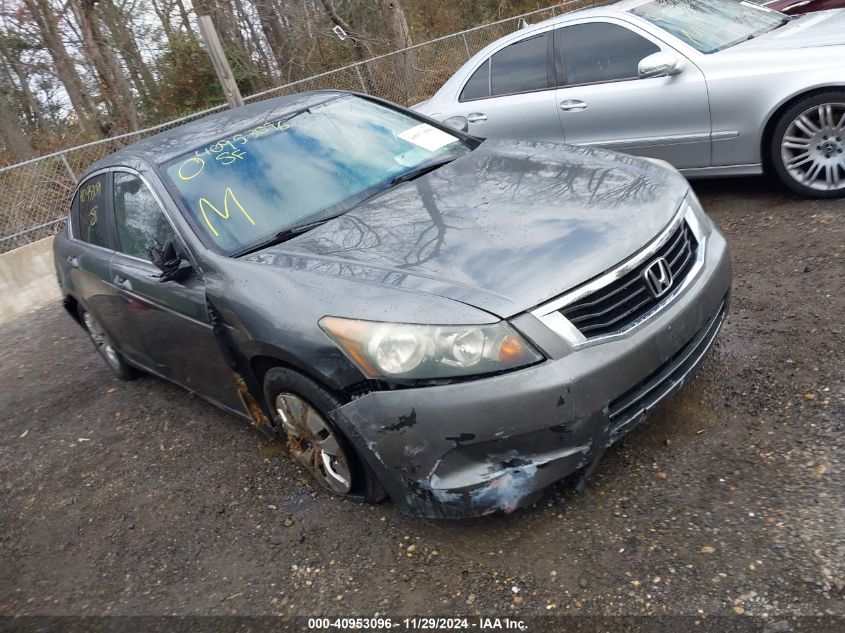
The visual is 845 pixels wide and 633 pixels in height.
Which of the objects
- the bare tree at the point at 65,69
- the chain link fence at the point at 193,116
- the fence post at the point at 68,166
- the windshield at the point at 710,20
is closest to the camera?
the windshield at the point at 710,20

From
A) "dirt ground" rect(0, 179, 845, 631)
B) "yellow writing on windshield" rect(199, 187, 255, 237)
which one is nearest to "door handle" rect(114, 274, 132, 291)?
"yellow writing on windshield" rect(199, 187, 255, 237)

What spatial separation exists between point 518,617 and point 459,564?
0.36 m

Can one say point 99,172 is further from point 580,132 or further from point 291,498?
point 580,132

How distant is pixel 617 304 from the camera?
8.89ft

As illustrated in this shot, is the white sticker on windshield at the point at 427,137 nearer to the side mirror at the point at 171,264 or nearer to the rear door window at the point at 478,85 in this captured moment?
the side mirror at the point at 171,264

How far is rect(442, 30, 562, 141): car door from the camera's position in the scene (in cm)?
609

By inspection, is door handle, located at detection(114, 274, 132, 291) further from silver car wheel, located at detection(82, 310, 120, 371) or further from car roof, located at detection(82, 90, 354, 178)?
silver car wheel, located at detection(82, 310, 120, 371)

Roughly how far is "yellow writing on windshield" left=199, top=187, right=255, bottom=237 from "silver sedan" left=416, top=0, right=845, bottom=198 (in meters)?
1.84

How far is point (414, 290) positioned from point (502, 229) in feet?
1.76

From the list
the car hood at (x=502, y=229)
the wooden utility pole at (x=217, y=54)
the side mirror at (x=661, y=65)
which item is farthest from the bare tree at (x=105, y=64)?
the car hood at (x=502, y=229)

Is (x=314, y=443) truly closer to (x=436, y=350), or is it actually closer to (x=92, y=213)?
(x=436, y=350)

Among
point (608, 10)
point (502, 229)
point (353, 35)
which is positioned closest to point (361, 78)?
point (353, 35)

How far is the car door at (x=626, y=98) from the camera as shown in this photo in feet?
17.5

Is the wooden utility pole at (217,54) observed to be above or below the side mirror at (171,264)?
above
